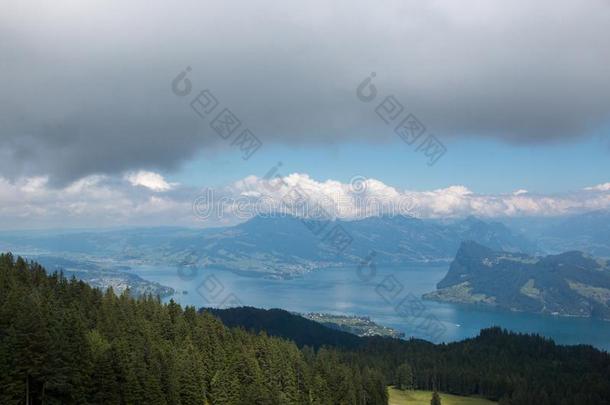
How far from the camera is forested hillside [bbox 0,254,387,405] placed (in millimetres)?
51344

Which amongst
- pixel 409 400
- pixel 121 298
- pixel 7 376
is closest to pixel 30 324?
pixel 7 376

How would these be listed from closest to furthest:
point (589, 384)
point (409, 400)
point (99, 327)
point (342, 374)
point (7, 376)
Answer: point (7, 376), point (99, 327), point (342, 374), point (409, 400), point (589, 384)

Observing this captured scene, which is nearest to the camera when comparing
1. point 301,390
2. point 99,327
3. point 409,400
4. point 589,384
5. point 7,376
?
point 7,376

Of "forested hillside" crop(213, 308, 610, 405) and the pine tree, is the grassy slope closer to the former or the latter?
the pine tree

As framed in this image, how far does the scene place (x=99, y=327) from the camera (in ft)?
237

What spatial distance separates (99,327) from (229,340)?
2494 centimetres

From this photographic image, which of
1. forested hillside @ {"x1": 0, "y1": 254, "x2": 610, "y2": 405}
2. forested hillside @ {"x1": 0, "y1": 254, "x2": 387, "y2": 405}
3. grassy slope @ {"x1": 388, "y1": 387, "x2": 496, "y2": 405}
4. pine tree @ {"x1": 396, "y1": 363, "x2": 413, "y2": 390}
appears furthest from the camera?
pine tree @ {"x1": 396, "y1": 363, "x2": 413, "y2": 390}

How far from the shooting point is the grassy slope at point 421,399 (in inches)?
4900

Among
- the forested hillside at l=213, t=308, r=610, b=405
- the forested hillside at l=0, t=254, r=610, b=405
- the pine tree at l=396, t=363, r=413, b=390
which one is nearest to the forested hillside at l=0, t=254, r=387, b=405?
the forested hillside at l=0, t=254, r=610, b=405

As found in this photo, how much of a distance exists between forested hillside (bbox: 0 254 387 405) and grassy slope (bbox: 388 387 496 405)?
54.1 ft

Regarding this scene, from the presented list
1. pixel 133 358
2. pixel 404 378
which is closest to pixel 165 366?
pixel 133 358

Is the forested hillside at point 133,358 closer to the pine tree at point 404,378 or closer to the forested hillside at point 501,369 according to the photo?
the pine tree at point 404,378

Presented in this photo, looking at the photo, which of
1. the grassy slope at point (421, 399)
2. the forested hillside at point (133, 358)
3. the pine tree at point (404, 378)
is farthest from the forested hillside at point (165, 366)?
the grassy slope at point (421, 399)

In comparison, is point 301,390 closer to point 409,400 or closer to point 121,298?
point 121,298
